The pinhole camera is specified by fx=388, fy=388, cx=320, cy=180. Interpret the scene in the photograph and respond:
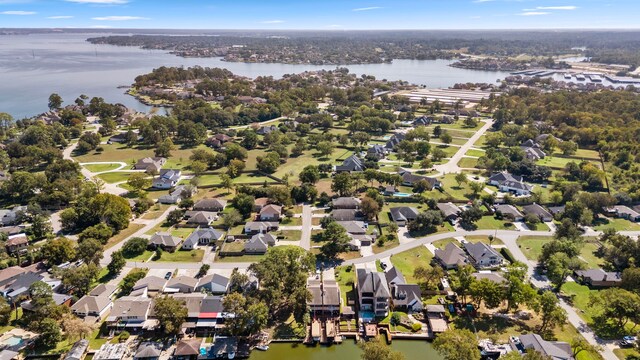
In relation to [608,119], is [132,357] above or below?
below

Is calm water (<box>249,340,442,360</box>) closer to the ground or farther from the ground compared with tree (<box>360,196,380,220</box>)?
closer to the ground

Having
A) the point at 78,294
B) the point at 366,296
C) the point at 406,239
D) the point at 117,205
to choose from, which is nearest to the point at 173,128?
the point at 117,205

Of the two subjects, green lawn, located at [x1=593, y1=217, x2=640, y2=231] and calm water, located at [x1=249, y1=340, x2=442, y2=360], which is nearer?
calm water, located at [x1=249, y1=340, x2=442, y2=360]

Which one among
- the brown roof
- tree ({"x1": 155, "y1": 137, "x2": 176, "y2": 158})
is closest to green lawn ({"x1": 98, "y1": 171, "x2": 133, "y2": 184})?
tree ({"x1": 155, "y1": 137, "x2": 176, "y2": 158})

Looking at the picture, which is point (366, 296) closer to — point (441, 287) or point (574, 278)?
point (441, 287)

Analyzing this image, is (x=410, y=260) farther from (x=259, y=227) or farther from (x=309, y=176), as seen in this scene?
(x=309, y=176)

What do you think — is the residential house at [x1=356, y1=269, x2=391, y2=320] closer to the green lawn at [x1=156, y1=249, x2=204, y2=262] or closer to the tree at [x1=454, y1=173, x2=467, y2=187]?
the green lawn at [x1=156, y1=249, x2=204, y2=262]
